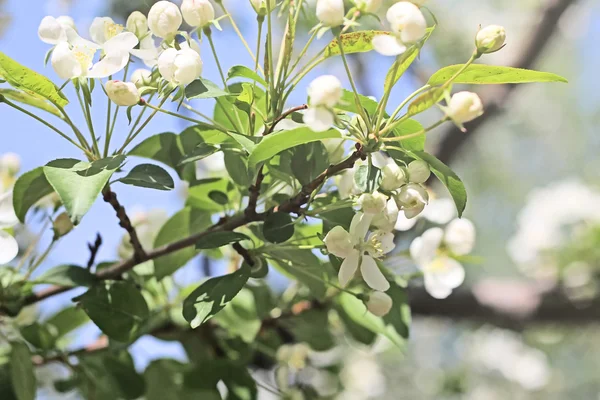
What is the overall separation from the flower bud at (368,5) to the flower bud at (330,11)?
2 cm

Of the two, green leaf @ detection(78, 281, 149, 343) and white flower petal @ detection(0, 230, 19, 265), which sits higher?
white flower petal @ detection(0, 230, 19, 265)

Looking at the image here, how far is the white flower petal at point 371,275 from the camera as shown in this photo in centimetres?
47

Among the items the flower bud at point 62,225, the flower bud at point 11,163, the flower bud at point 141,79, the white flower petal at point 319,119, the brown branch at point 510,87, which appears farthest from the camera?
the brown branch at point 510,87

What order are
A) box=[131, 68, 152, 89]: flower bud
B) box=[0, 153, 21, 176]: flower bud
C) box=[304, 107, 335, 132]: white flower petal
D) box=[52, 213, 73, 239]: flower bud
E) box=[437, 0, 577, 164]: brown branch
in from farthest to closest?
box=[437, 0, 577, 164]: brown branch, box=[0, 153, 21, 176]: flower bud, box=[52, 213, 73, 239]: flower bud, box=[131, 68, 152, 89]: flower bud, box=[304, 107, 335, 132]: white flower petal

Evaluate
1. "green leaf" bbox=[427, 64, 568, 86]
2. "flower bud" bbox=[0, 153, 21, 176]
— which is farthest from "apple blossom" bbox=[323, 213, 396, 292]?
"flower bud" bbox=[0, 153, 21, 176]

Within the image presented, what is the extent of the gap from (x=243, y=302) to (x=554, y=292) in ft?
2.62

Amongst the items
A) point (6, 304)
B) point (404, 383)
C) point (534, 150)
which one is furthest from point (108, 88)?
point (534, 150)

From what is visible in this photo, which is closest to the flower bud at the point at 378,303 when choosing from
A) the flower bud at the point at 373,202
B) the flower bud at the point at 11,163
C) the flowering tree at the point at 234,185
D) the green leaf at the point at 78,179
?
the flowering tree at the point at 234,185

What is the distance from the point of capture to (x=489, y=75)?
428 millimetres

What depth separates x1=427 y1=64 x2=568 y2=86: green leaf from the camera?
417 millimetres

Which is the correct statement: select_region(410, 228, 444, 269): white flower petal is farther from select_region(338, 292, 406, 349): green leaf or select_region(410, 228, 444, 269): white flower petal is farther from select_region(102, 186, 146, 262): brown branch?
select_region(102, 186, 146, 262): brown branch

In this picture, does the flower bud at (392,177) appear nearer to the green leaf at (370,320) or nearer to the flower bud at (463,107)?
the flower bud at (463,107)

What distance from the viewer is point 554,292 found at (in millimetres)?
1286

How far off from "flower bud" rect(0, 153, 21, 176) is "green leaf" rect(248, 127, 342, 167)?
1.30 feet
